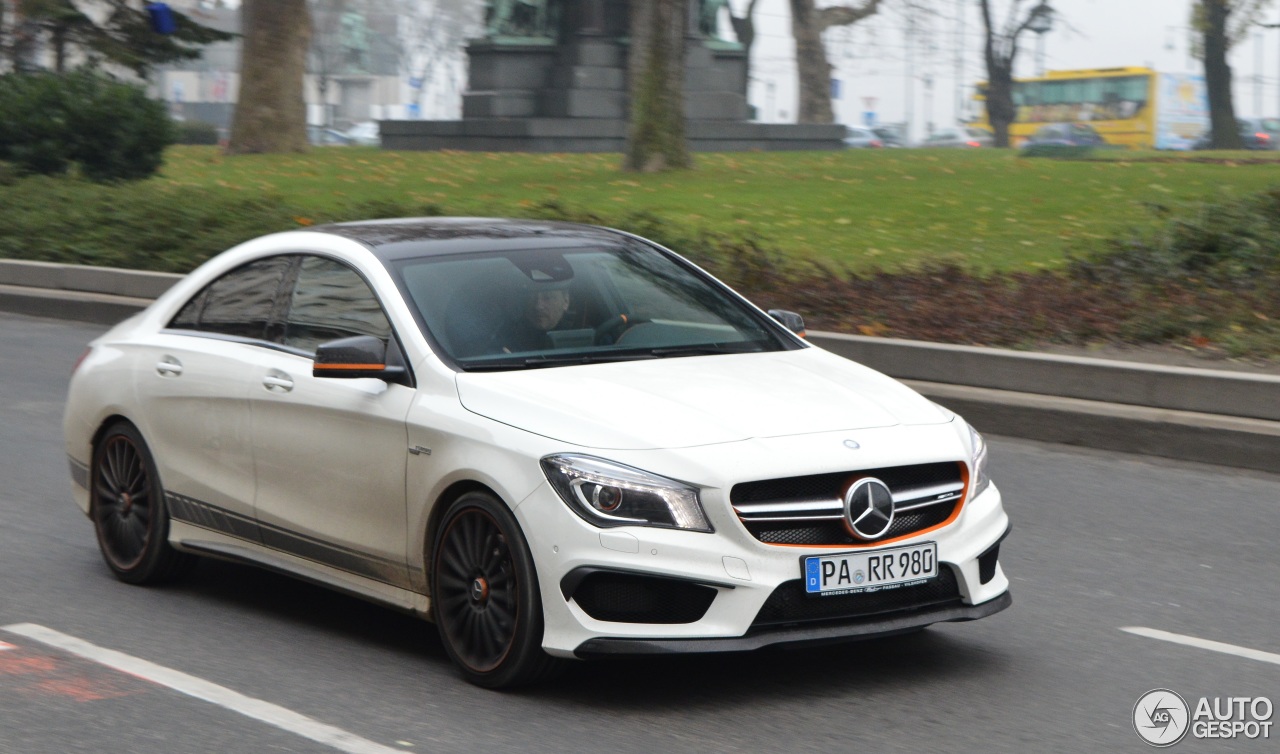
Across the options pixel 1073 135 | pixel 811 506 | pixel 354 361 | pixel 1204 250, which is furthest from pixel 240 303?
pixel 1073 135

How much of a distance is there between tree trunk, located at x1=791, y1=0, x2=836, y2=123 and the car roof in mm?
51422

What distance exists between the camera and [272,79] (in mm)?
38156

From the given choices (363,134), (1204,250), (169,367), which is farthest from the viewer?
(363,134)

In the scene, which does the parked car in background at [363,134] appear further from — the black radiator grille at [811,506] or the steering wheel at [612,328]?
the black radiator grille at [811,506]

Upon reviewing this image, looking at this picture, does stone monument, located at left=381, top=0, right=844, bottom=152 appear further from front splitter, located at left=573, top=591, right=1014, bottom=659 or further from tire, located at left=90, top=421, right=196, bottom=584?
front splitter, located at left=573, top=591, right=1014, bottom=659

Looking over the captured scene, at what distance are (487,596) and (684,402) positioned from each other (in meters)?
0.85

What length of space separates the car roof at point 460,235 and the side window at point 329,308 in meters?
0.15

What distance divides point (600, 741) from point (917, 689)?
1112 millimetres

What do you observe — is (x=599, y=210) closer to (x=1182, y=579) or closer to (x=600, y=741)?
(x=1182, y=579)

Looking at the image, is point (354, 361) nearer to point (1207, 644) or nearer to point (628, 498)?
point (628, 498)

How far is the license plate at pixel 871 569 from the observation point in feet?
17.3

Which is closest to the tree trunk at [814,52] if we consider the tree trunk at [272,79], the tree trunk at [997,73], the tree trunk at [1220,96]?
the tree trunk at [997,73]

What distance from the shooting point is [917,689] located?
562 cm

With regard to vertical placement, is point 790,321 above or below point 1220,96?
below
